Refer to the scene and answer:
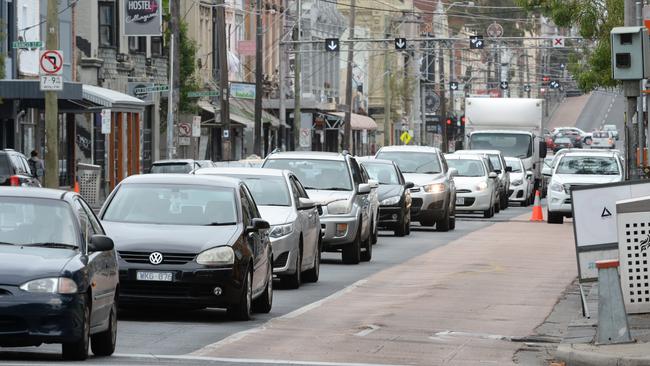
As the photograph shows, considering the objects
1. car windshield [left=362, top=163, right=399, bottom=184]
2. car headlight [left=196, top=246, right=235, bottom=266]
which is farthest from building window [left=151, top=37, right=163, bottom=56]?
car headlight [left=196, top=246, right=235, bottom=266]

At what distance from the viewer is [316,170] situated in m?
27.8

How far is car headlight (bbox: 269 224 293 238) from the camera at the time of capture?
21.0 meters

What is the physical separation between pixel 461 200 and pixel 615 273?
103ft

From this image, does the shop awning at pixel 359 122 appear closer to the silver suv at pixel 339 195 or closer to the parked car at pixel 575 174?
the parked car at pixel 575 174

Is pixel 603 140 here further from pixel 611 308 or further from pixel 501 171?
pixel 611 308

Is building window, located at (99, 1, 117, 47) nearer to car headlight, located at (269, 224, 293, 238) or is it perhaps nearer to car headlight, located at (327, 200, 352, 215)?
car headlight, located at (327, 200, 352, 215)

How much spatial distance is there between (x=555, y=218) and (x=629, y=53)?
20.2 meters

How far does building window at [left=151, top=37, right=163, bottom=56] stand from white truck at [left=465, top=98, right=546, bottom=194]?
47.8ft

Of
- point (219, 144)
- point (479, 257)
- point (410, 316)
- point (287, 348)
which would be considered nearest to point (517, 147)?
point (219, 144)

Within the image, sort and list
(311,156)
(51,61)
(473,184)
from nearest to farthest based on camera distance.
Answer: (311,156) < (51,61) < (473,184)

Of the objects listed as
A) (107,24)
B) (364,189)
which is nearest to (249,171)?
(364,189)

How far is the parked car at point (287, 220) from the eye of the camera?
2114 cm

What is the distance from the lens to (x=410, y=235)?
3647cm

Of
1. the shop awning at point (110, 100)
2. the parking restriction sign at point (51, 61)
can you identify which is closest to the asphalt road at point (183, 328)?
the parking restriction sign at point (51, 61)
